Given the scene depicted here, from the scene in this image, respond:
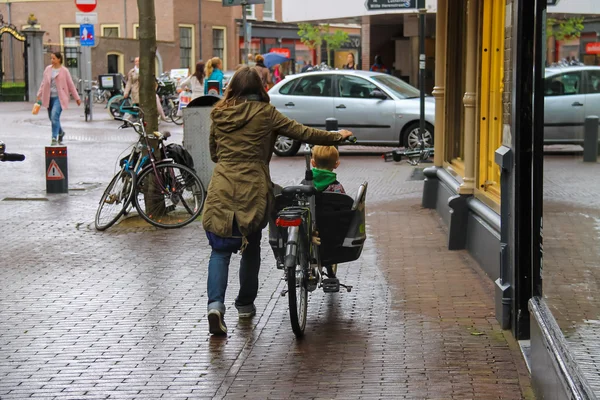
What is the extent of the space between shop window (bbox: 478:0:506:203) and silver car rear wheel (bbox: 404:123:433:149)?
8844 millimetres

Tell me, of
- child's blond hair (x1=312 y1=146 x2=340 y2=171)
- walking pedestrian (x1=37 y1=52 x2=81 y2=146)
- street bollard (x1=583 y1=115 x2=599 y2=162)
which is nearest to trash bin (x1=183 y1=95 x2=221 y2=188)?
child's blond hair (x1=312 y1=146 x2=340 y2=171)

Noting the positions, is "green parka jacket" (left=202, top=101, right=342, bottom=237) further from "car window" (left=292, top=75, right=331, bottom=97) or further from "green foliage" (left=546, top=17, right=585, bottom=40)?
"car window" (left=292, top=75, right=331, bottom=97)

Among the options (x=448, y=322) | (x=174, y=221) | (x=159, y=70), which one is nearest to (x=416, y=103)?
(x=174, y=221)

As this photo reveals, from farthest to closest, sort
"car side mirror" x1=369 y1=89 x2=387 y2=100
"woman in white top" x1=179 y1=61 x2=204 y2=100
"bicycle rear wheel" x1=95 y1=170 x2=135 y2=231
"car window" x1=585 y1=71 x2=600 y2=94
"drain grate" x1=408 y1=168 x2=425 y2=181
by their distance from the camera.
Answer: "woman in white top" x1=179 y1=61 x2=204 y2=100 → "car side mirror" x1=369 y1=89 x2=387 y2=100 → "drain grate" x1=408 y1=168 x2=425 y2=181 → "bicycle rear wheel" x1=95 y1=170 x2=135 y2=231 → "car window" x1=585 y1=71 x2=600 y2=94

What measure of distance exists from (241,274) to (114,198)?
4176 mm

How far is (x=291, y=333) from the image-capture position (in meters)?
6.36

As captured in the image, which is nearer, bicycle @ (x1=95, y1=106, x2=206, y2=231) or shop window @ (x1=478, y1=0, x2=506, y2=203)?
shop window @ (x1=478, y1=0, x2=506, y2=203)

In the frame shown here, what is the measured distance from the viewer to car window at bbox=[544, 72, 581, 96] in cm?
410

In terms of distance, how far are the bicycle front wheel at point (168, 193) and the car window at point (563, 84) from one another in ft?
18.9

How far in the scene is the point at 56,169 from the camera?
13.0m

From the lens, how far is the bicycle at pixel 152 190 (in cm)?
1045

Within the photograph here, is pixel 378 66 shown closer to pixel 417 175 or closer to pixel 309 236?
pixel 417 175

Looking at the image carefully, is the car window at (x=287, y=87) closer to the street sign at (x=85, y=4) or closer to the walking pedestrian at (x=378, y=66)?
the street sign at (x=85, y=4)

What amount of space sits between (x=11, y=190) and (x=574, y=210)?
424 inches
